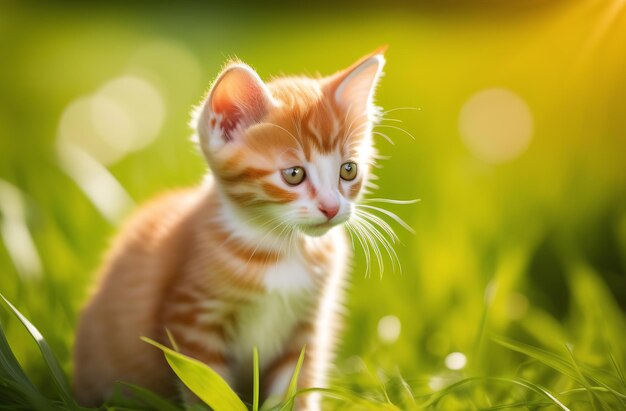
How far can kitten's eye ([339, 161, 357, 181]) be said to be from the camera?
89 cm

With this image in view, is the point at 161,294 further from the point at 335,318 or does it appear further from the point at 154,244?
the point at 335,318

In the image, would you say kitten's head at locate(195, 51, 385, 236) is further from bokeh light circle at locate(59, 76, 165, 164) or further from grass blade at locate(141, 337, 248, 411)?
bokeh light circle at locate(59, 76, 165, 164)

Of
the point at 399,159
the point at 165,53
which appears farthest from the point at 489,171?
the point at 165,53

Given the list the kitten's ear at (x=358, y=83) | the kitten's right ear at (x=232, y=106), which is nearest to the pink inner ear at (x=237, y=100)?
the kitten's right ear at (x=232, y=106)

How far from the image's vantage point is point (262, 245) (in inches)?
36.3

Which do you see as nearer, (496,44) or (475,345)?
(475,345)

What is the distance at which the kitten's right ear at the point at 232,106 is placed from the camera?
81 cm

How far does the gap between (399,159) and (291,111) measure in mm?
840

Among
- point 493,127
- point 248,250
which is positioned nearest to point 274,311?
point 248,250

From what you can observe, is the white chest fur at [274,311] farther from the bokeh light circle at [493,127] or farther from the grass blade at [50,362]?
the bokeh light circle at [493,127]

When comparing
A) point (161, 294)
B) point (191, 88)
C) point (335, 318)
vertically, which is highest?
point (191, 88)

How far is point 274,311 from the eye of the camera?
3.04 ft

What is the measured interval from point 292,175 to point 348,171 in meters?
0.08

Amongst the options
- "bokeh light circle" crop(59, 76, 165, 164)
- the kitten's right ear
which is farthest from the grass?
"bokeh light circle" crop(59, 76, 165, 164)
